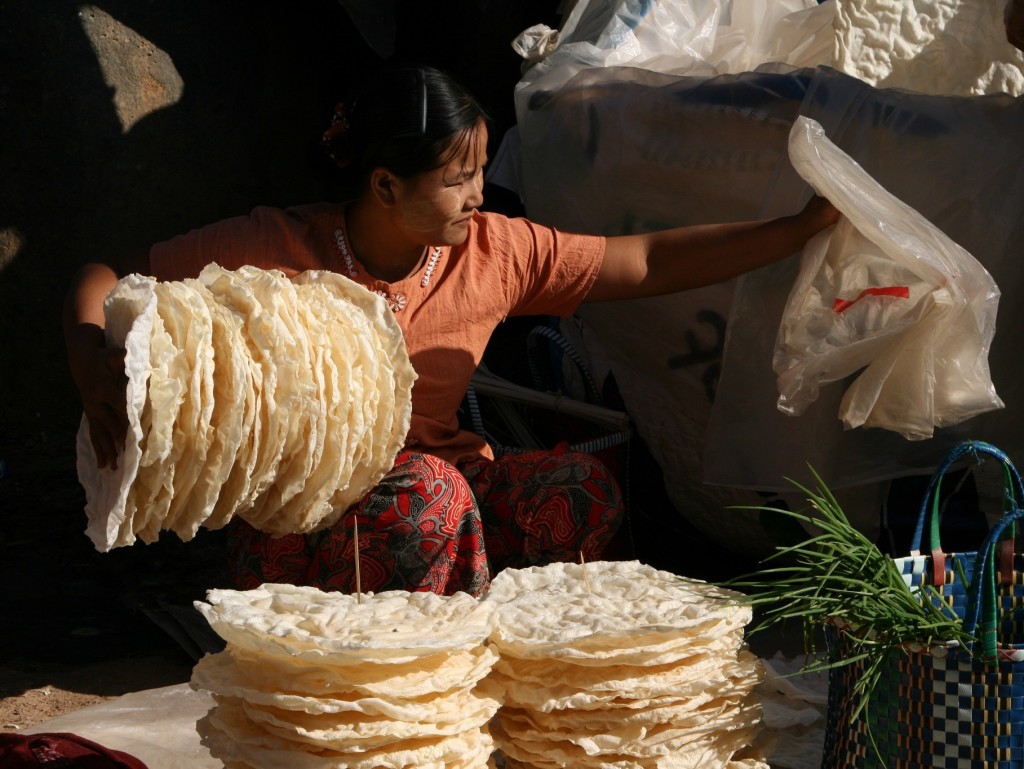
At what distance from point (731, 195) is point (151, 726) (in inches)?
64.2

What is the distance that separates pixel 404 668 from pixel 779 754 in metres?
0.91

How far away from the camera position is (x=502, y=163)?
3.42 m

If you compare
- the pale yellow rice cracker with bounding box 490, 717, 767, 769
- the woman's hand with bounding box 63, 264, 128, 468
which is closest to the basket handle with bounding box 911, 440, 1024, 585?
the pale yellow rice cracker with bounding box 490, 717, 767, 769

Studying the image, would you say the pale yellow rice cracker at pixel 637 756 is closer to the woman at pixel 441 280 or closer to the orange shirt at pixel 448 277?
the woman at pixel 441 280

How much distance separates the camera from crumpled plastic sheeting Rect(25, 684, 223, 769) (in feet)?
6.58

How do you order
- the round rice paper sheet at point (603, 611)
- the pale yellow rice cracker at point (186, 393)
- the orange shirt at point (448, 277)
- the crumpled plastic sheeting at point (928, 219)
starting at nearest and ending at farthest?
the round rice paper sheet at point (603, 611), the pale yellow rice cracker at point (186, 393), the orange shirt at point (448, 277), the crumpled plastic sheeting at point (928, 219)

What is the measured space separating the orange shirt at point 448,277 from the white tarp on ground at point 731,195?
45 cm

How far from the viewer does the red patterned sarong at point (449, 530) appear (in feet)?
7.03

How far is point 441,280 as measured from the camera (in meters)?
2.34

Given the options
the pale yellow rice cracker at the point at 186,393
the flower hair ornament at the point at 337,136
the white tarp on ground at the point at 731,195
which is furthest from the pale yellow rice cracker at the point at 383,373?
the white tarp on ground at the point at 731,195

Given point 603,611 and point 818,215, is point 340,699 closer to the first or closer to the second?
point 603,611

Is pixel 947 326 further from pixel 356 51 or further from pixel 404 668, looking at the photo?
pixel 356 51

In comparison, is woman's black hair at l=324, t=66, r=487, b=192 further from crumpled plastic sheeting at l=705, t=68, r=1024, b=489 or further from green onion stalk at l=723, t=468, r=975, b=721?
green onion stalk at l=723, t=468, r=975, b=721

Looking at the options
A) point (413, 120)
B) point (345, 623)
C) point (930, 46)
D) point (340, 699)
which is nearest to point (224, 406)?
point (345, 623)
